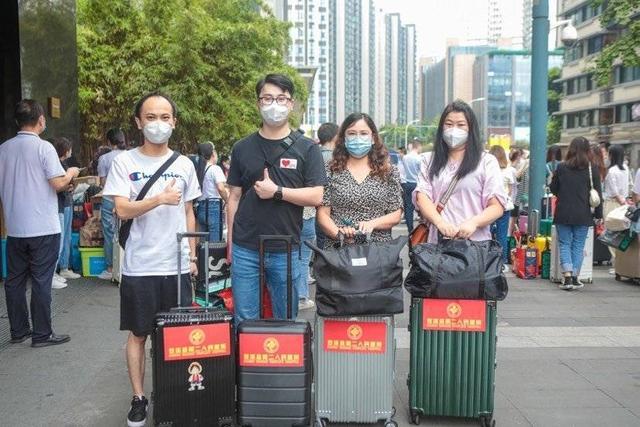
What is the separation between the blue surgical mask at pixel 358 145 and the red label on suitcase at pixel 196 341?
1.43 metres

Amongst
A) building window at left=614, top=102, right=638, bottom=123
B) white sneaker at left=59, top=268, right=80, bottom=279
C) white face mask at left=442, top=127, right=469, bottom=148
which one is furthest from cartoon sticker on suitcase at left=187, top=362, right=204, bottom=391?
building window at left=614, top=102, right=638, bottom=123

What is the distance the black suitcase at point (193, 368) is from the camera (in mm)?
3969

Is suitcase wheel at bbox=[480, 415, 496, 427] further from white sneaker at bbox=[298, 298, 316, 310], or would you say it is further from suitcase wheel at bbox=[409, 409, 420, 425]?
white sneaker at bbox=[298, 298, 316, 310]

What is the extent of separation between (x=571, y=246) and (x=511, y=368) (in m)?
3.94

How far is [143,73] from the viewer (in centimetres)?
1844

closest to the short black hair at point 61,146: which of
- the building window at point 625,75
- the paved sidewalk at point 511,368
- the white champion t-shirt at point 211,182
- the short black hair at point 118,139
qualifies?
the short black hair at point 118,139

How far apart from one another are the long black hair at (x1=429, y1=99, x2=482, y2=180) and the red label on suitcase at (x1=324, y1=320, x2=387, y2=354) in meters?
1.18

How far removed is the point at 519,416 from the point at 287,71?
71.5 feet

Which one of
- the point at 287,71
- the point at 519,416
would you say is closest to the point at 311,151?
the point at 519,416

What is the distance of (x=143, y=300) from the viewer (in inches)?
170

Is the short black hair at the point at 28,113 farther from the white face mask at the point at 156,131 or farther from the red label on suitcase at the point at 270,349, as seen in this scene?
the red label on suitcase at the point at 270,349

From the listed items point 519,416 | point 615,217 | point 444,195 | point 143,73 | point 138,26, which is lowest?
point 519,416

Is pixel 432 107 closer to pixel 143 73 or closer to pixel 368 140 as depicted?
pixel 143 73

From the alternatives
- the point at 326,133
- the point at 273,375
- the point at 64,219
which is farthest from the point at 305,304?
the point at 273,375
